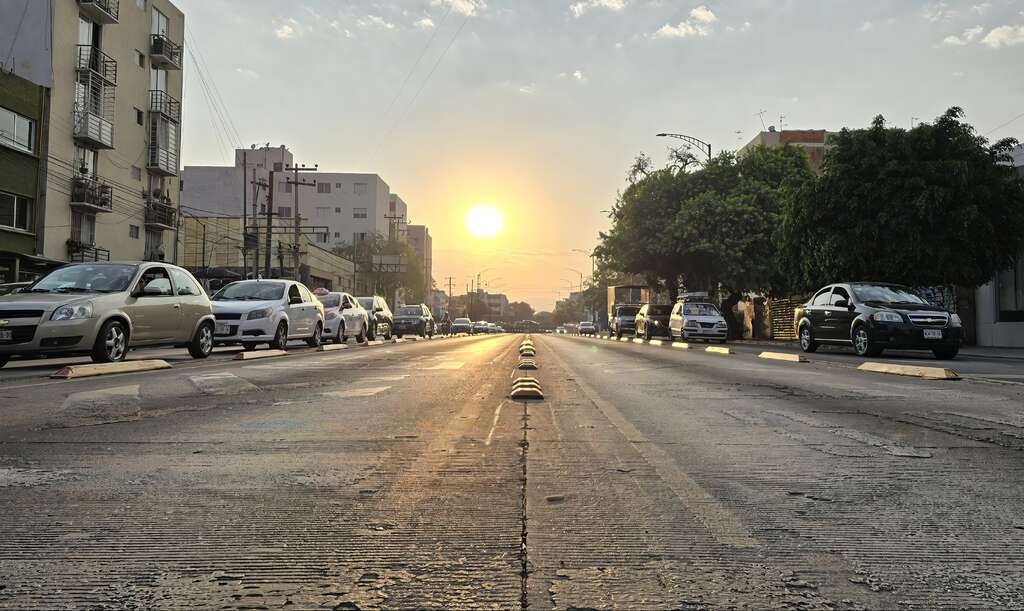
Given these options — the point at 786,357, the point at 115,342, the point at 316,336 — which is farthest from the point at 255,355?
the point at 786,357

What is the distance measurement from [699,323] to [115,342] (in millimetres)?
20429


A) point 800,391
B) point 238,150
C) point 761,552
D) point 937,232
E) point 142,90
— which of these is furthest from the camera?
point 238,150

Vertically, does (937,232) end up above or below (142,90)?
below

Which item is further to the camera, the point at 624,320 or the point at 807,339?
the point at 624,320

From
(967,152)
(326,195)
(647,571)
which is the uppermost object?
(326,195)

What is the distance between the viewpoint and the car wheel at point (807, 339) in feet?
60.1

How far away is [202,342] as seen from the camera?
42.6ft

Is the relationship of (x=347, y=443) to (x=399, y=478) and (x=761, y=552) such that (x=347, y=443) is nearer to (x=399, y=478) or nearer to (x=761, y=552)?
(x=399, y=478)

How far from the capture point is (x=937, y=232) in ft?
68.8

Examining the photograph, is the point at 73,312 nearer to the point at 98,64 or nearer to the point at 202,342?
the point at 202,342

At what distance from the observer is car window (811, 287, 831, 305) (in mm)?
17750

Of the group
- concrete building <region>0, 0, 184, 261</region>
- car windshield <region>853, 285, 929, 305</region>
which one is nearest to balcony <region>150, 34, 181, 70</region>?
concrete building <region>0, 0, 184, 261</region>

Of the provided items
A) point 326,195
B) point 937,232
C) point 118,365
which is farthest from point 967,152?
point 326,195

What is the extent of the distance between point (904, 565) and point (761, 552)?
0.41m
